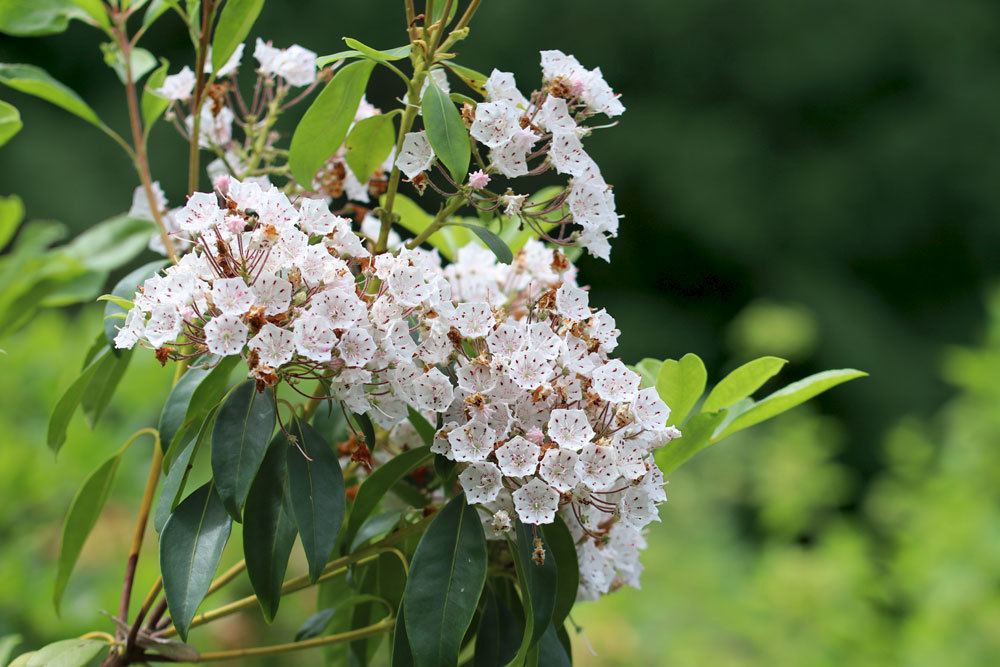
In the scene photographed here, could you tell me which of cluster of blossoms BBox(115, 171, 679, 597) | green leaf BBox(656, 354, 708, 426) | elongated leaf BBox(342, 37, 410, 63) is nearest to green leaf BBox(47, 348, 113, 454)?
cluster of blossoms BBox(115, 171, 679, 597)

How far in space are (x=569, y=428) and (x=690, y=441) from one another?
0.18 metres

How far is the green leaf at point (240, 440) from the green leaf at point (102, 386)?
0.23 meters

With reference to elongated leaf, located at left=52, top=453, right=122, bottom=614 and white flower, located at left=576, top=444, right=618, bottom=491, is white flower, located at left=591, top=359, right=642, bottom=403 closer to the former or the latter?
white flower, located at left=576, top=444, right=618, bottom=491

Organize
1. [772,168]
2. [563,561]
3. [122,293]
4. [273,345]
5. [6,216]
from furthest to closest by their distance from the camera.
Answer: [772,168] < [6,216] < [122,293] < [563,561] < [273,345]

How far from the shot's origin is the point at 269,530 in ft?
2.49

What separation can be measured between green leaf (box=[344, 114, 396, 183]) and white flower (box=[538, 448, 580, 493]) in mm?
317

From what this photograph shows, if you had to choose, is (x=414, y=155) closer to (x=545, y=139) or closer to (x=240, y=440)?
(x=545, y=139)

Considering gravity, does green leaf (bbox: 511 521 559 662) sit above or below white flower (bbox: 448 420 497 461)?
below

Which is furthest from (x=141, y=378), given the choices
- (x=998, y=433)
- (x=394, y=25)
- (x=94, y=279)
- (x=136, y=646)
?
(x=394, y=25)

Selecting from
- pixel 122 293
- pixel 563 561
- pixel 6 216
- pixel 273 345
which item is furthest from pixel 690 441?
pixel 6 216

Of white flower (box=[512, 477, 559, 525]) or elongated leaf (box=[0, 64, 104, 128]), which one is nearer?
white flower (box=[512, 477, 559, 525])

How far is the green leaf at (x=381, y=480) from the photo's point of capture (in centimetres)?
82

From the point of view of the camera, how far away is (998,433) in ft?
8.39

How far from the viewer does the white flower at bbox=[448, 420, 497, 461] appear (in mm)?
725
